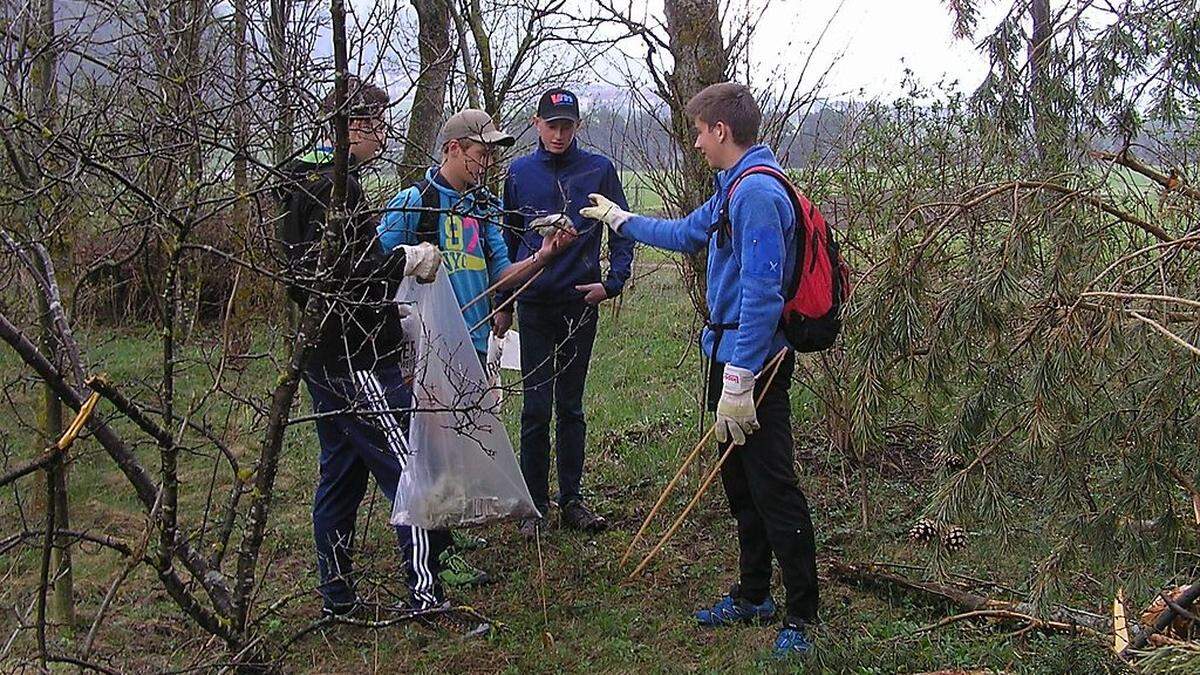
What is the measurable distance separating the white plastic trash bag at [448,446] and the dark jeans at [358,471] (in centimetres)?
8

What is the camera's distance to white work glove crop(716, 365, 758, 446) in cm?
345

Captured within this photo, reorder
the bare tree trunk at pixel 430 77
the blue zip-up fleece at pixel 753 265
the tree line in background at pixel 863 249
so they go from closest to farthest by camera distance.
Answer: the tree line in background at pixel 863 249
the blue zip-up fleece at pixel 753 265
the bare tree trunk at pixel 430 77

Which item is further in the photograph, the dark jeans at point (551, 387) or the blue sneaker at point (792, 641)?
the dark jeans at point (551, 387)

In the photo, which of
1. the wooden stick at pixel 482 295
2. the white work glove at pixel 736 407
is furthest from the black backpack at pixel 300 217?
the white work glove at pixel 736 407

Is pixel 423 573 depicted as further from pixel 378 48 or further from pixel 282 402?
pixel 378 48

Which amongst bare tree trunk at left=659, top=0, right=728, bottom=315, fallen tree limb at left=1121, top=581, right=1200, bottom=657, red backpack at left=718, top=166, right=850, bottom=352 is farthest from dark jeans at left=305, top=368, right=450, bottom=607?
fallen tree limb at left=1121, top=581, right=1200, bottom=657

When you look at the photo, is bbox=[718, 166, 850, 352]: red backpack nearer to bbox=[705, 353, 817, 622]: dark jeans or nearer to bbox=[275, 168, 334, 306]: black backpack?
bbox=[705, 353, 817, 622]: dark jeans

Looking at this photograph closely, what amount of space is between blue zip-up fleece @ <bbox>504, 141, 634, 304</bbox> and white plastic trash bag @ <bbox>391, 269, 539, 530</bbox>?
0.82 m

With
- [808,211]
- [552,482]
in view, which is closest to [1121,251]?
[808,211]

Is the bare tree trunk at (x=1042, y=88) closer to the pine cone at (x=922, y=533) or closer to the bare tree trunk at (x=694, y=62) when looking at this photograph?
the bare tree trunk at (x=694, y=62)

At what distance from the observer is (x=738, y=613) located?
3.98 metres

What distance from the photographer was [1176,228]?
3.91m

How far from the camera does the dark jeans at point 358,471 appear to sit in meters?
3.52

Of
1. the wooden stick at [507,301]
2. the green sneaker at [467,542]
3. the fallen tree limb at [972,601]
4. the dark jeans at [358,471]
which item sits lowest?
the fallen tree limb at [972,601]
